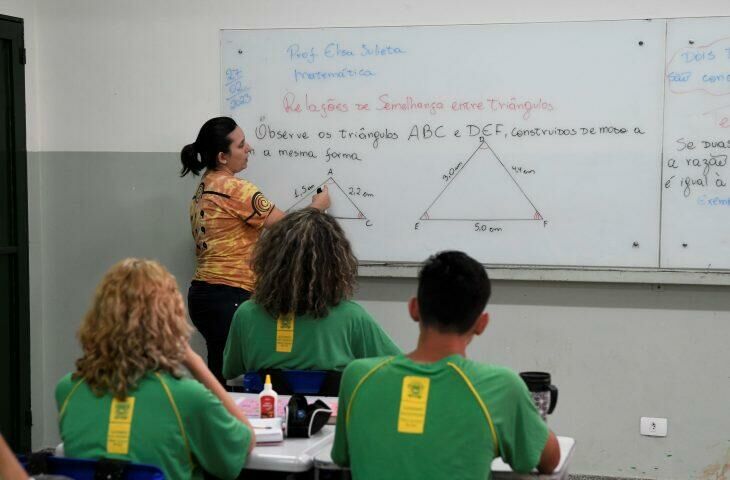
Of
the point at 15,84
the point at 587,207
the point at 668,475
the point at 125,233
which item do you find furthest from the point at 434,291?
the point at 15,84

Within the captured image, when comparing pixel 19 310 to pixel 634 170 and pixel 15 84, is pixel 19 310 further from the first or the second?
pixel 634 170

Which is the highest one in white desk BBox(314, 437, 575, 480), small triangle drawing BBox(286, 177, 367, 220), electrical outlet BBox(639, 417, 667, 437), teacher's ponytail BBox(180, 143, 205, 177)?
teacher's ponytail BBox(180, 143, 205, 177)

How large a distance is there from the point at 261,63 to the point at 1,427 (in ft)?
7.30

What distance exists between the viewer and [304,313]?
2.98 metres

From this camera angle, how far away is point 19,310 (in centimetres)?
474

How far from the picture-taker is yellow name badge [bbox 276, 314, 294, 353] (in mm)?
2973

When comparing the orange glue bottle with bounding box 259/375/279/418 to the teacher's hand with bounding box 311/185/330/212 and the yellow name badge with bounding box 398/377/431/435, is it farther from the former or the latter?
the teacher's hand with bounding box 311/185/330/212

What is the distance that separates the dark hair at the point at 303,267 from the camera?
297 cm

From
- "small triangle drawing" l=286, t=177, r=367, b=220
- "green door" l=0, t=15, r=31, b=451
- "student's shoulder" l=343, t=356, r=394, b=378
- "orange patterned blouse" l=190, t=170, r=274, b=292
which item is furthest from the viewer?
"green door" l=0, t=15, r=31, b=451

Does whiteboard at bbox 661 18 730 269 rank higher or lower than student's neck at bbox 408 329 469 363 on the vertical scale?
higher

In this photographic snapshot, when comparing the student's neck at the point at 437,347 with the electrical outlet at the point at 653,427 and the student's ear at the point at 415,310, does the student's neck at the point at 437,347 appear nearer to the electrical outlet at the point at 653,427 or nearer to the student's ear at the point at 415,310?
the student's ear at the point at 415,310

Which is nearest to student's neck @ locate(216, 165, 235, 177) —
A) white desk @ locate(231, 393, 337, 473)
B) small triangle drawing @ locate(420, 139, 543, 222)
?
small triangle drawing @ locate(420, 139, 543, 222)

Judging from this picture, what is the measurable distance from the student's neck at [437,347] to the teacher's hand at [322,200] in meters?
2.28

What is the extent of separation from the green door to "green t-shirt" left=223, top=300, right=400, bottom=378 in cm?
213
